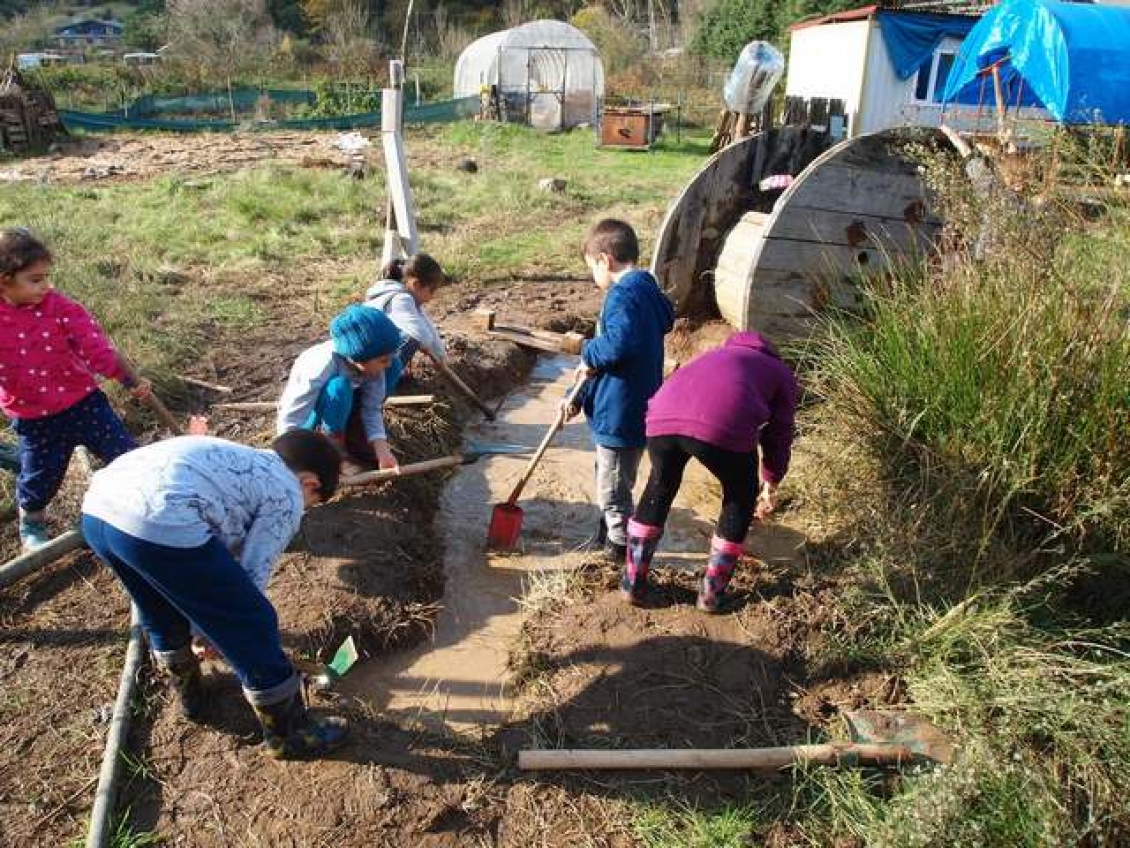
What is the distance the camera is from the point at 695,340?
22.3ft

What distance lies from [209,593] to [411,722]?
1.10 m

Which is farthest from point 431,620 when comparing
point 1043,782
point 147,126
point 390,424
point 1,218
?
point 147,126

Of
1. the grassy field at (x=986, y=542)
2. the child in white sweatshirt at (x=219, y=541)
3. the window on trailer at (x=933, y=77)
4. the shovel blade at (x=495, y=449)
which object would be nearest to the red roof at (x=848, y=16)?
the window on trailer at (x=933, y=77)

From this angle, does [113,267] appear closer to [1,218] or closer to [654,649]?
[1,218]

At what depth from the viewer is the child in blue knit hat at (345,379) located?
3871 mm

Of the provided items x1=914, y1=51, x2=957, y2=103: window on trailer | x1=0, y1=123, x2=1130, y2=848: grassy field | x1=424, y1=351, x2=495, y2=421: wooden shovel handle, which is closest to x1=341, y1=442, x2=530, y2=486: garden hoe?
x1=424, y1=351, x2=495, y2=421: wooden shovel handle

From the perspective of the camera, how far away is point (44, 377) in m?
3.58

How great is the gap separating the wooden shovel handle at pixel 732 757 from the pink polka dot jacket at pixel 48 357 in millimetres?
2663

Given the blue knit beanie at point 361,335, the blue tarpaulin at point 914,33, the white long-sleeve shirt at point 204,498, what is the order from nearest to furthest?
the white long-sleeve shirt at point 204,498
the blue knit beanie at point 361,335
the blue tarpaulin at point 914,33

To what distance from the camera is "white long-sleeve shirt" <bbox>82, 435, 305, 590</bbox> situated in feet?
7.62

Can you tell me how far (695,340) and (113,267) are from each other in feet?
19.7

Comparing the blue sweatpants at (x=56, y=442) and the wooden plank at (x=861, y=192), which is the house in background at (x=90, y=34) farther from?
the wooden plank at (x=861, y=192)

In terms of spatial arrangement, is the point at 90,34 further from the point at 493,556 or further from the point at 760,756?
the point at 760,756

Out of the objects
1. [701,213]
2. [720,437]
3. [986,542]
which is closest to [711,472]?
[720,437]
